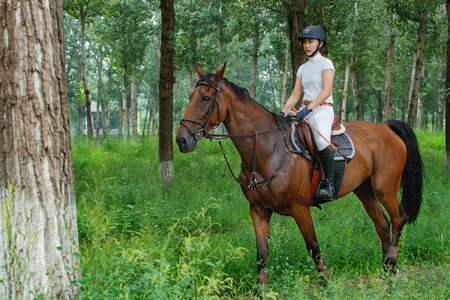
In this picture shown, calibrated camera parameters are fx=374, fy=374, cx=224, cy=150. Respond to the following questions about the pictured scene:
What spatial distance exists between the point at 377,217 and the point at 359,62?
27813mm

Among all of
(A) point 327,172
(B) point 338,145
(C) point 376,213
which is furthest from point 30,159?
(C) point 376,213

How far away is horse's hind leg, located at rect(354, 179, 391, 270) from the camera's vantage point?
19.9ft

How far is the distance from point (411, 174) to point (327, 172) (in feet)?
7.92

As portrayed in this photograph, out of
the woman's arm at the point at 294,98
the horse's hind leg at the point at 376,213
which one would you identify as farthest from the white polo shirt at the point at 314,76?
the horse's hind leg at the point at 376,213

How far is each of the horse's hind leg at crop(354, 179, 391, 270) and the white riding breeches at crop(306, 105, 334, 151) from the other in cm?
162

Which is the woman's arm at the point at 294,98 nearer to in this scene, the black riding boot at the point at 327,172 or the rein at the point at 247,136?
the rein at the point at 247,136

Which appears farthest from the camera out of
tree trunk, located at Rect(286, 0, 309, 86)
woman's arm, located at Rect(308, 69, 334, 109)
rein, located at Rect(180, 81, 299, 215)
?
tree trunk, located at Rect(286, 0, 309, 86)

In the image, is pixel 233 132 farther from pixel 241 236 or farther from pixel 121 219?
pixel 121 219

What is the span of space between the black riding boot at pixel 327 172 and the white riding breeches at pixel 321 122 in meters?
0.09

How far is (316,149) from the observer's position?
5008 millimetres

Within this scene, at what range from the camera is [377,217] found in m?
6.09

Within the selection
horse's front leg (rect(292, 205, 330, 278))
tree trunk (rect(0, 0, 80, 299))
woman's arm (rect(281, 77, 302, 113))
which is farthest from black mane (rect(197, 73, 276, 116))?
tree trunk (rect(0, 0, 80, 299))

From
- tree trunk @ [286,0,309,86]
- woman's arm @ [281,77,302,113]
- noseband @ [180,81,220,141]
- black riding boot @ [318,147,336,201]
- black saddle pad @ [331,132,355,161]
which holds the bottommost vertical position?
black riding boot @ [318,147,336,201]

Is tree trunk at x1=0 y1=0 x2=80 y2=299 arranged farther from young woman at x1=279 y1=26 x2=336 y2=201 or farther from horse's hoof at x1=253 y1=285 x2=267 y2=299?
young woman at x1=279 y1=26 x2=336 y2=201
